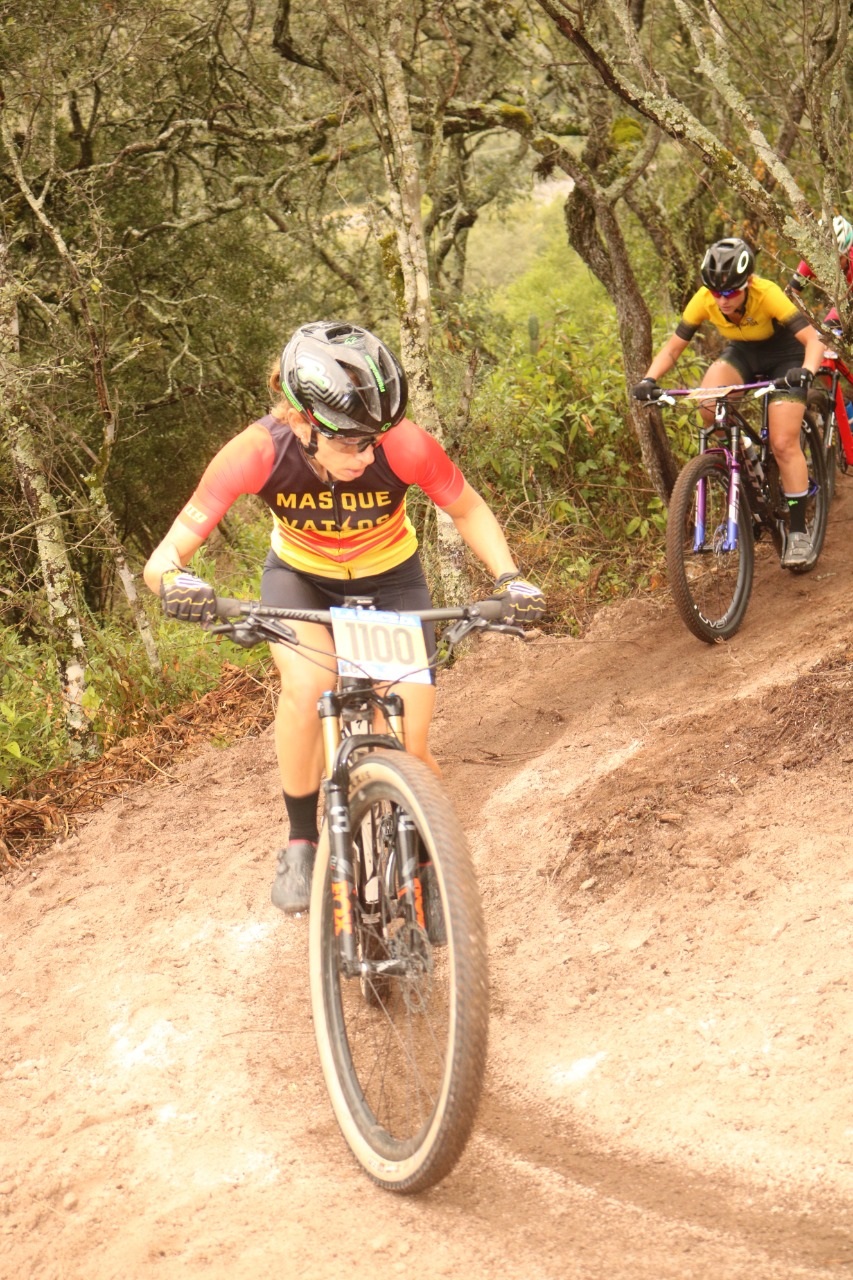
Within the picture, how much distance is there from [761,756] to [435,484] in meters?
1.85

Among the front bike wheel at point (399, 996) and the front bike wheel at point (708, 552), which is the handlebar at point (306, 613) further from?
the front bike wheel at point (708, 552)

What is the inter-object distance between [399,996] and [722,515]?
4.48 m

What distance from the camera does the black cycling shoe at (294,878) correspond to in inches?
157

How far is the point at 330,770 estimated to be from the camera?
330cm

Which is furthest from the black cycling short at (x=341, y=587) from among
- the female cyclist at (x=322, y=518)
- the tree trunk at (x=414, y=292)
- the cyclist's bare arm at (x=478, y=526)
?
the tree trunk at (x=414, y=292)

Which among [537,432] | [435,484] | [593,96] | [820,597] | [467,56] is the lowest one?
[820,597]

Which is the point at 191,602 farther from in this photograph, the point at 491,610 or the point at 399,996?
the point at 399,996

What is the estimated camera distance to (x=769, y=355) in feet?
23.7

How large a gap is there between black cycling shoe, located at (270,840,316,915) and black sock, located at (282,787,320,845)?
25 millimetres

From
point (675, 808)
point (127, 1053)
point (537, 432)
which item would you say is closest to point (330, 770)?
point (127, 1053)

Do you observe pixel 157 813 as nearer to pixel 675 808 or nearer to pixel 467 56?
pixel 675 808

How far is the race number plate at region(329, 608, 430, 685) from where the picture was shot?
318 centimetres

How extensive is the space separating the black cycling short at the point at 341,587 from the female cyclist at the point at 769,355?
129 inches

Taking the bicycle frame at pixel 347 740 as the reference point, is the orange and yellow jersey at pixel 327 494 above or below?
above
